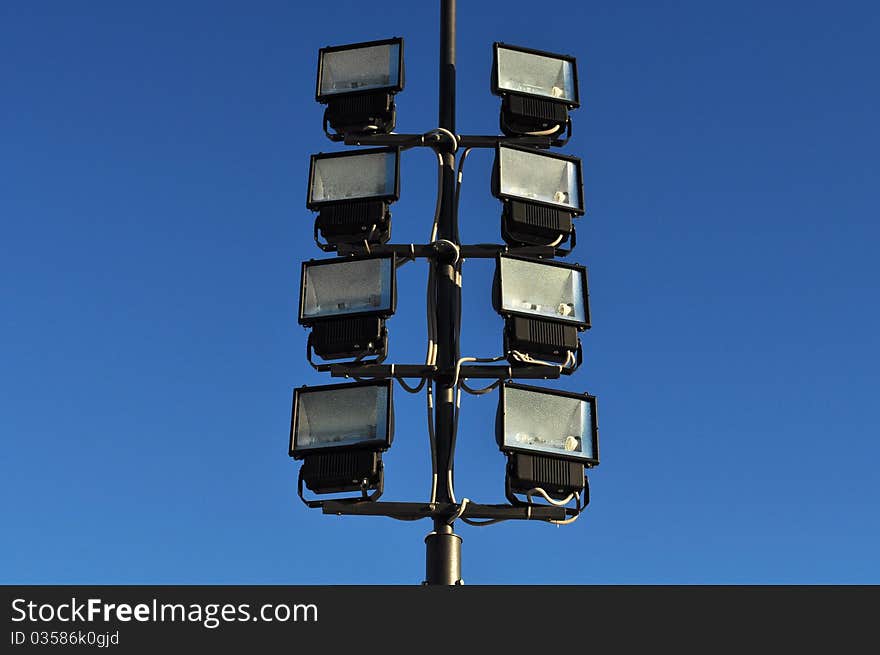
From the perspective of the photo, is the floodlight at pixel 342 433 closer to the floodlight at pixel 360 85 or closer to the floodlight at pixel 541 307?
the floodlight at pixel 541 307

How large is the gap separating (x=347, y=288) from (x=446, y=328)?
0.91 m

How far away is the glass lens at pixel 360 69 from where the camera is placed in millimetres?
11500

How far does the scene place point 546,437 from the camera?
9766mm

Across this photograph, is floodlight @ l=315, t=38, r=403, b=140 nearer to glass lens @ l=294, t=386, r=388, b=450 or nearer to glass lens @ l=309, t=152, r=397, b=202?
glass lens @ l=309, t=152, r=397, b=202

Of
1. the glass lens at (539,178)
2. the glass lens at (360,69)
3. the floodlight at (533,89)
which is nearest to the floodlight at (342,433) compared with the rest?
the glass lens at (539,178)

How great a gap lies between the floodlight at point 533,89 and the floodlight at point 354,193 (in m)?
1.09

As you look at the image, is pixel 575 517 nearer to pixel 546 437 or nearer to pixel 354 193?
pixel 546 437

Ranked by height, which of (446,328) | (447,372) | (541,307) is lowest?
(447,372)

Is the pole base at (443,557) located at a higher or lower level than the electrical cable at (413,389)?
lower

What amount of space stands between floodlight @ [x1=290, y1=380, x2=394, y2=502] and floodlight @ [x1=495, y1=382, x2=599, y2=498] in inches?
33.3

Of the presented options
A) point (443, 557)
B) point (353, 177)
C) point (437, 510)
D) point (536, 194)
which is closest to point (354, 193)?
point (353, 177)

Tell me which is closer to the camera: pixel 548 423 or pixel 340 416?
pixel 548 423

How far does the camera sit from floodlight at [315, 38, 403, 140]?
11398 mm
